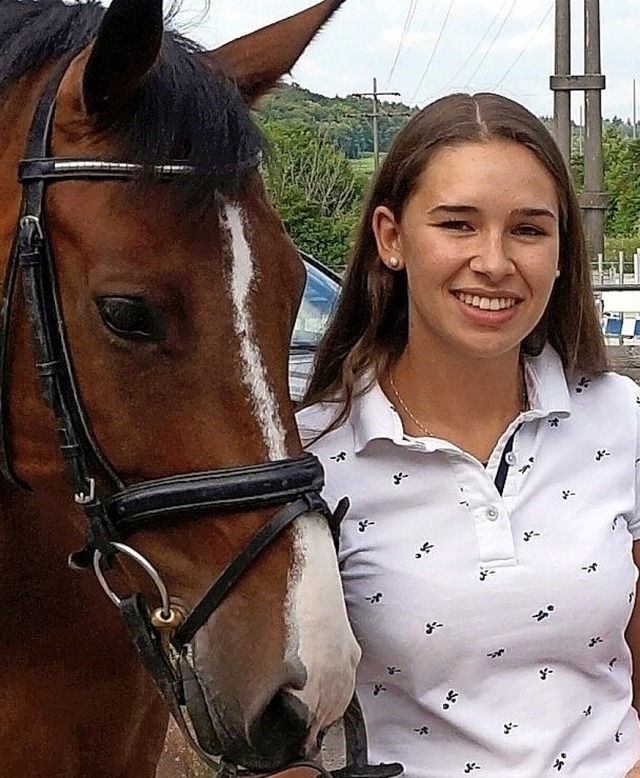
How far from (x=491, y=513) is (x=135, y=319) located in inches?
23.7

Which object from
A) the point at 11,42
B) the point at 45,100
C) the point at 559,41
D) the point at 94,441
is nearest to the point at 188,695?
the point at 94,441

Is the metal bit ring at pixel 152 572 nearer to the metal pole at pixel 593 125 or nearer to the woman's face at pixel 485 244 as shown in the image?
the woman's face at pixel 485 244

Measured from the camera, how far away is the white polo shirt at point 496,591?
1647 millimetres

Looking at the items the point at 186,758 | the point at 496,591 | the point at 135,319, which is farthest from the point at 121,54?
the point at 186,758

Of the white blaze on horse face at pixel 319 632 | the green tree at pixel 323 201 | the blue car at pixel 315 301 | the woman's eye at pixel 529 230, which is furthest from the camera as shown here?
the green tree at pixel 323 201

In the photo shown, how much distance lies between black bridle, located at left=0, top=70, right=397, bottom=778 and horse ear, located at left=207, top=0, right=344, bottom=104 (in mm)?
397

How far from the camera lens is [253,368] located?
1591mm

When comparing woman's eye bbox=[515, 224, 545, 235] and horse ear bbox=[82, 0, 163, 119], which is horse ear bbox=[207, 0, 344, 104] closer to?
horse ear bbox=[82, 0, 163, 119]

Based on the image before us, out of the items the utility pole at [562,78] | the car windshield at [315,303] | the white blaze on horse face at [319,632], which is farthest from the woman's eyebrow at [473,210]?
the utility pole at [562,78]

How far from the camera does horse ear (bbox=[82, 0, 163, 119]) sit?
1.53m

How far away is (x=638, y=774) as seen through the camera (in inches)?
63.9

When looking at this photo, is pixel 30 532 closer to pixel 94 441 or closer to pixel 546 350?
pixel 94 441

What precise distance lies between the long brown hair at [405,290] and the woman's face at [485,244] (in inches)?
2.3

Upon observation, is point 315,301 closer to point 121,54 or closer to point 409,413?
point 409,413
